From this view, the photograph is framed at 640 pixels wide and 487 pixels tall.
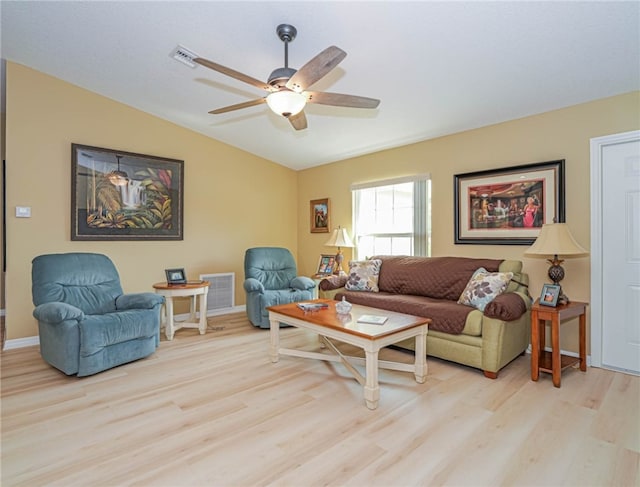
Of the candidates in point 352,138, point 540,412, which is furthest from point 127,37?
point 540,412

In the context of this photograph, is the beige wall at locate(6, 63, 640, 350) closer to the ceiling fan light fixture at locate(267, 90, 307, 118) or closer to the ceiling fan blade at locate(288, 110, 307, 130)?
the ceiling fan blade at locate(288, 110, 307, 130)

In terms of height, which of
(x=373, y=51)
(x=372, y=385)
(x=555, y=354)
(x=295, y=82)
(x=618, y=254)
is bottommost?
(x=372, y=385)

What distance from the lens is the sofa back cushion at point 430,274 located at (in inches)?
145

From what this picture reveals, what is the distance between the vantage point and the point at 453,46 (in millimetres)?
2631

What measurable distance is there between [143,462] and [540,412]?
2.44 meters

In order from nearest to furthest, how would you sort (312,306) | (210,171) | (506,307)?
(506,307), (312,306), (210,171)

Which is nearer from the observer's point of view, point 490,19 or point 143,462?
point 143,462

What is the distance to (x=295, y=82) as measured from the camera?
2.17 metres

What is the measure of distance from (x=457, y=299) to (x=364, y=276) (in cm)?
114

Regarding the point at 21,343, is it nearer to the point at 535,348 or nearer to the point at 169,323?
the point at 169,323

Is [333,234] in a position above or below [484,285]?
above

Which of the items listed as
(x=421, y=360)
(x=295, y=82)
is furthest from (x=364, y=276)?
(x=295, y=82)

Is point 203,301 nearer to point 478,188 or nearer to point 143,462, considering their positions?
point 143,462

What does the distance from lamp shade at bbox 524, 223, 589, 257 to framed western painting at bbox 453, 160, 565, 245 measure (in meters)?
0.46
